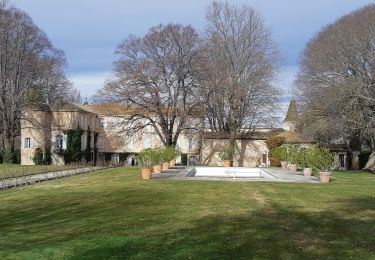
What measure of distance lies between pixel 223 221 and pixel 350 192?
8.79m

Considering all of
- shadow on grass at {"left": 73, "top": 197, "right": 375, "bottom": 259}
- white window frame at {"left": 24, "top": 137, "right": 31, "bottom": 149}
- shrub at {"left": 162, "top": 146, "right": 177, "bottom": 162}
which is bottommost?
shadow on grass at {"left": 73, "top": 197, "right": 375, "bottom": 259}

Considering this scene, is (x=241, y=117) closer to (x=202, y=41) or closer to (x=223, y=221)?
(x=202, y=41)

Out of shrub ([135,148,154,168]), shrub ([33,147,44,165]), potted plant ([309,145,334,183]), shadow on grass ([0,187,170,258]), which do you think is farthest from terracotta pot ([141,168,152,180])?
shrub ([33,147,44,165])

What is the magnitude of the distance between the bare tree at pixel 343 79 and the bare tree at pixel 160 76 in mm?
10471

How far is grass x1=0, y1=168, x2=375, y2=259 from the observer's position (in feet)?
27.9

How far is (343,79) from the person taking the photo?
3784cm

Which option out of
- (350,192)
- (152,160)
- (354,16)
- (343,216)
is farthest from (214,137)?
(343,216)

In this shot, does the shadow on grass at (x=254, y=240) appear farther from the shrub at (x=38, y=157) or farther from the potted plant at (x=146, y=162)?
the shrub at (x=38, y=157)

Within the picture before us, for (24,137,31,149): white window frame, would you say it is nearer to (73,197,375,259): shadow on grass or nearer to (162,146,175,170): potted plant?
(162,146,175,170): potted plant

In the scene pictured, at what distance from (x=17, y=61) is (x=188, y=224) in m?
41.0

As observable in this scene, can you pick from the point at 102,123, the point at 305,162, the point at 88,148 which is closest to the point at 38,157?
the point at 88,148

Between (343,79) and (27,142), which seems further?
(27,142)

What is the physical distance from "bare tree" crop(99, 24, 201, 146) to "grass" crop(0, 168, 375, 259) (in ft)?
85.1

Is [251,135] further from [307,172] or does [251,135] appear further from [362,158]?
[307,172]
